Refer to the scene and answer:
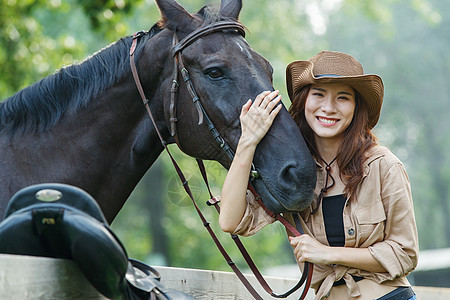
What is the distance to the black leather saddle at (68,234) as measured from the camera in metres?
1.94

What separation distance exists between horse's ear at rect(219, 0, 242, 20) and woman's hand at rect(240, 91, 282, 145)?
714 millimetres

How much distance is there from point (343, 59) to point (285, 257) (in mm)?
28025

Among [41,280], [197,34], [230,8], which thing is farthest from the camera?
[230,8]

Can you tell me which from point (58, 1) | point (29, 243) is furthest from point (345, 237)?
point (58, 1)

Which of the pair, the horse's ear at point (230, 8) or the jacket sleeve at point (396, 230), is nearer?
the jacket sleeve at point (396, 230)

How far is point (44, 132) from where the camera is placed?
3.27 meters

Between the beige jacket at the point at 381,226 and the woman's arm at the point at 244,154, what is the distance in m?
0.42

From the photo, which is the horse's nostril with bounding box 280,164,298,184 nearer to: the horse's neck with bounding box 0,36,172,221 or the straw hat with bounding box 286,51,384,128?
the straw hat with bounding box 286,51,384,128

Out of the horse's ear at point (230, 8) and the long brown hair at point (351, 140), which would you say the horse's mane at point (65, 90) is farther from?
the long brown hair at point (351, 140)

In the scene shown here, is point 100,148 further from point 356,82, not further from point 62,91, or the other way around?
point 356,82

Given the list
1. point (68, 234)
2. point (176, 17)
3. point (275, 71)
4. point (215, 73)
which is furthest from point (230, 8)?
point (275, 71)

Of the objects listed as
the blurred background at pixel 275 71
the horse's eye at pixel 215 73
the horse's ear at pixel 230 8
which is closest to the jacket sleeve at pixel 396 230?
the blurred background at pixel 275 71

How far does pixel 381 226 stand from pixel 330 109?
25.2 inches

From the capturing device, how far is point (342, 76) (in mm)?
3002
